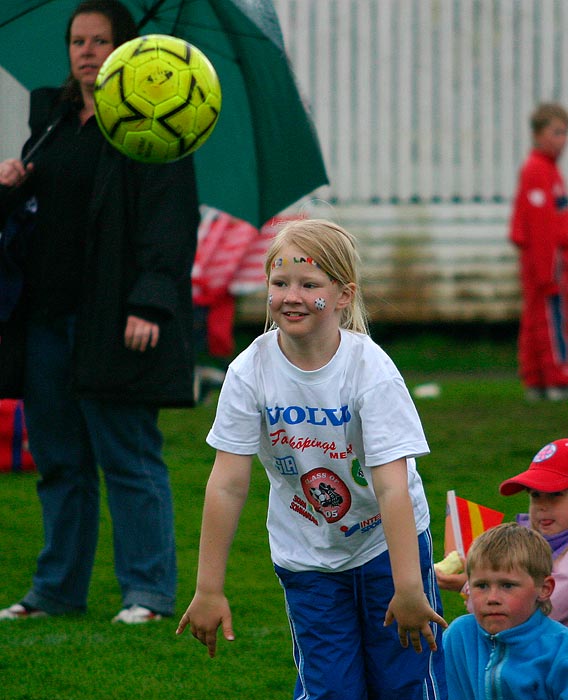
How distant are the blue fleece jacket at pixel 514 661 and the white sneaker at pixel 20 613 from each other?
6.21 ft

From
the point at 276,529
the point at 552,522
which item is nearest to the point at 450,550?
the point at 552,522

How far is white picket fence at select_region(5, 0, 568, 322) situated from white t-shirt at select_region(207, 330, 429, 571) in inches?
470

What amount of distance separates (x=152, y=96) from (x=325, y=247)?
1393 millimetres

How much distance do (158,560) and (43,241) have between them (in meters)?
1.22

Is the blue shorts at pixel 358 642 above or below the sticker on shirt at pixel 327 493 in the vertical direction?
below

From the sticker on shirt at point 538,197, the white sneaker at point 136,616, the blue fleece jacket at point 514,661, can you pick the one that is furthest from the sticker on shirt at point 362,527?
the sticker on shirt at point 538,197

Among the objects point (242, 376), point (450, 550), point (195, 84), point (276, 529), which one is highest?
point (195, 84)

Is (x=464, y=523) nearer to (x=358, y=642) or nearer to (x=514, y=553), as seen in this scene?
(x=514, y=553)

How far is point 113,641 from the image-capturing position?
4.80 m

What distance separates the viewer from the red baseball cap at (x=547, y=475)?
4.17 m

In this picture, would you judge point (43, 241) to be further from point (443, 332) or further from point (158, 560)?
point (443, 332)

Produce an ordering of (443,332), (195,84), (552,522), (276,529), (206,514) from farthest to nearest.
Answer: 1. (443,332)
2. (195,84)
3. (552,522)
4. (276,529)
5. (206,514)

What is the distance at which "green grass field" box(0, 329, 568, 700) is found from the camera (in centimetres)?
444

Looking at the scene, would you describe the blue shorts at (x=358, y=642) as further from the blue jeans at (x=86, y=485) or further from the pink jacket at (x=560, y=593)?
the blue jeans at (x=86, y=485)
